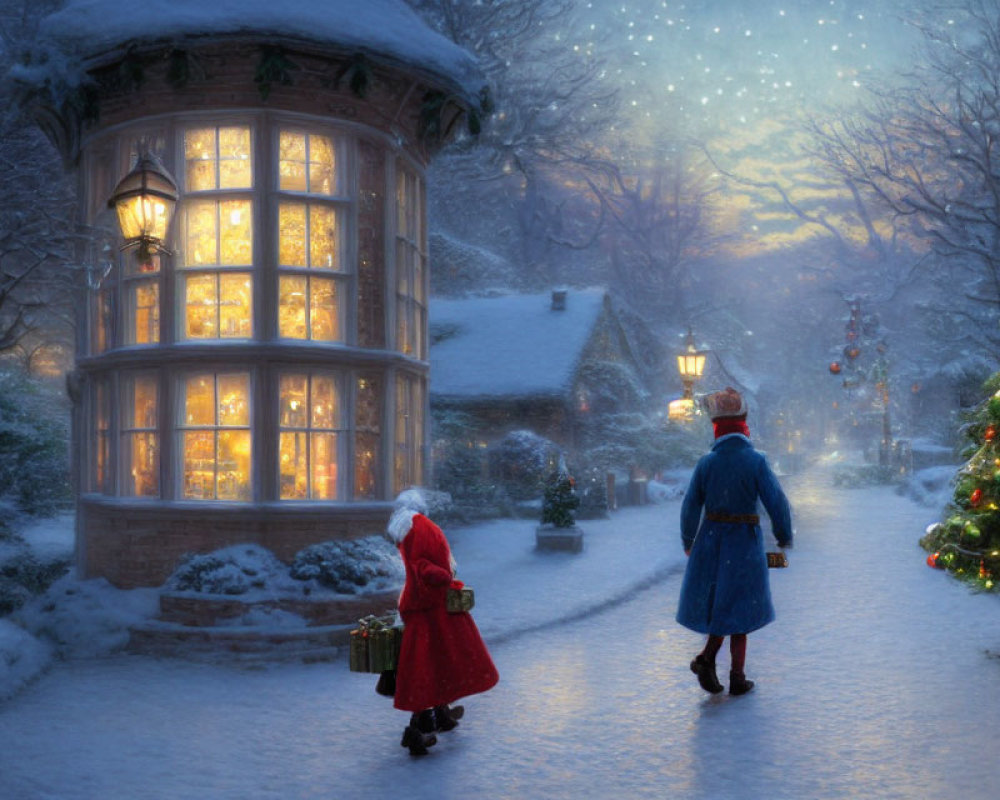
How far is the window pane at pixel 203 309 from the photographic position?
993cm

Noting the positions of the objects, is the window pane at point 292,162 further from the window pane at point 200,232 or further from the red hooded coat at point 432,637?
the red hooded coat at point 432,637

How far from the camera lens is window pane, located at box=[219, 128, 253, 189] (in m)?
9.93

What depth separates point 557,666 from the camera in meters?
8.45

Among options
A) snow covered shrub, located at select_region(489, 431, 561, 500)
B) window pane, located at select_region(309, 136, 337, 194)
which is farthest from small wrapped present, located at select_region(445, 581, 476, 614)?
snow covered shrub, located at select_region(489, 431, 561, 500)

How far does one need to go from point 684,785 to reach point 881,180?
162 feet

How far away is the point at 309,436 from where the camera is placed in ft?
32.5

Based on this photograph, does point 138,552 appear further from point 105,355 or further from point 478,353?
point 478,353

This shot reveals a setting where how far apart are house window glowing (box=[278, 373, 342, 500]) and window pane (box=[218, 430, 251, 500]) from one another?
0.33m

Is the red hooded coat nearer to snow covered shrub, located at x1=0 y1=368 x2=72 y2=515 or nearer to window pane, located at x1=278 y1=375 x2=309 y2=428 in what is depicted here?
window pane, located at x1=278 y1=375 x2=309 y2=428

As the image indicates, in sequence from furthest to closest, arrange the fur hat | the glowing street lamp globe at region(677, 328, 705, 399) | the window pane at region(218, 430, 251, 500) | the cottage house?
1. the cottage house
2. the glowing street lamp globe at region(677, 328, 705, 399)
3. the window pane at region(218, 430, 251, 500)
4. the fur hat

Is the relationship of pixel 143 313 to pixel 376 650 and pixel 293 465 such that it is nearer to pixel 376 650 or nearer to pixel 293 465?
pixel 293 465

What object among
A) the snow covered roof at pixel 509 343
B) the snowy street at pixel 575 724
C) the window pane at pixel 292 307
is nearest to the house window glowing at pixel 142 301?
the window pane at pixel 292 307

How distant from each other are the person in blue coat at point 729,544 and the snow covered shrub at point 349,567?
3171mm

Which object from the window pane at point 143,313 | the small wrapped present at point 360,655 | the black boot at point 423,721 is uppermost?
the window pane at point 143,313
